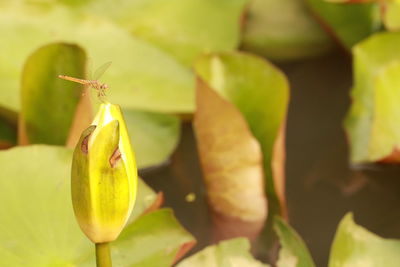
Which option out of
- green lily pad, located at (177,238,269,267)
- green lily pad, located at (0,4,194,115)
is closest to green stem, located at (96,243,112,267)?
green lily pad, located at (177,238,269,267)

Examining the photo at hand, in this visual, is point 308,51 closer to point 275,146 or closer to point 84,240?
point 275,146

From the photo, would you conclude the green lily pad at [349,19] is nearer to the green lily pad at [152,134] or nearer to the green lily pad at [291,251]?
the green lily pad at [152,134]

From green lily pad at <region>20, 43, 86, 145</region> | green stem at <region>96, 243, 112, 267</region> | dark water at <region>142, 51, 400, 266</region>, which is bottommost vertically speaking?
dark water at <region>142, 51, 400, 266</region>

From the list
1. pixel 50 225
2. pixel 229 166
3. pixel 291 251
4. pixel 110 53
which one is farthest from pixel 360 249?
pixel 110 53

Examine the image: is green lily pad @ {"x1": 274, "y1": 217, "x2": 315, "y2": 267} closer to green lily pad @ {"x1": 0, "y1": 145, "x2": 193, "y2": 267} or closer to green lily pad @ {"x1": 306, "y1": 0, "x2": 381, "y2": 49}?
green lily pad @ {"x1": 0, "y1": 145, "x2": 193, "y2": 267}

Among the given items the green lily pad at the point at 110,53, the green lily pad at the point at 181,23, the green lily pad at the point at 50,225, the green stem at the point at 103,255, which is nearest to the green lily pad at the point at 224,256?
the green lily pad at the point at 50,225

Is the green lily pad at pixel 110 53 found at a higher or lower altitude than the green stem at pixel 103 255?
higher
